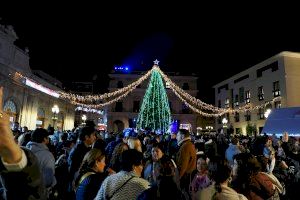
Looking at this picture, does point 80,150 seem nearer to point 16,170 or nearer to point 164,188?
point 164,188

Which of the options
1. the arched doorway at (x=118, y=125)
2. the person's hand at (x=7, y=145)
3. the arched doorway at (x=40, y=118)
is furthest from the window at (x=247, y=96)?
the person's hand at (x=7, y=145)

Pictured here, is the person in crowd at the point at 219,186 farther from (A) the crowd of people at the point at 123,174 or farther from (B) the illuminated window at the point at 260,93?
(B) the illuminated window at the point at 260,93

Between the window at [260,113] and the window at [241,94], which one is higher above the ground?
the window at [241,94]

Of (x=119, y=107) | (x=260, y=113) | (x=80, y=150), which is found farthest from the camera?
(x=119, y=107)

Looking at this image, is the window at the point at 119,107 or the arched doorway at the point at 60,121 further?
the window at the point at 119,107

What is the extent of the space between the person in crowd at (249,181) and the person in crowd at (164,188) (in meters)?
1.29

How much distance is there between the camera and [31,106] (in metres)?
27.8

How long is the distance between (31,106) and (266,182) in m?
27.1

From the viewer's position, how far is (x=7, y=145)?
165cm

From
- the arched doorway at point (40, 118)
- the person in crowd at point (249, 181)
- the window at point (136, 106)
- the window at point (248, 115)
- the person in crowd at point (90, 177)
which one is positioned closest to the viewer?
the person in crowd at point (90, 177)

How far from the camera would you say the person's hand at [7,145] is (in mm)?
1636

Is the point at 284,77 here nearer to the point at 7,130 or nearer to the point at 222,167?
the point at 222,167

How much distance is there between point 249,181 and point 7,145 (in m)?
3.52

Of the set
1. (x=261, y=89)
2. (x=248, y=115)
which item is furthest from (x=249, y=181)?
(x=248, y=115)
